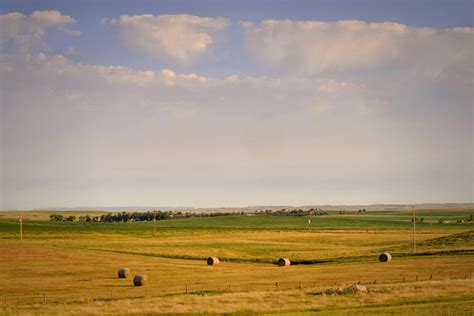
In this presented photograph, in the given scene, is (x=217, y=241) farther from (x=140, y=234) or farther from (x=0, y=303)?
(x=0, y=303)

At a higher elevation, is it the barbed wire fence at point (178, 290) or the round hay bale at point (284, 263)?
the barbed wire fence at point (178, 290)

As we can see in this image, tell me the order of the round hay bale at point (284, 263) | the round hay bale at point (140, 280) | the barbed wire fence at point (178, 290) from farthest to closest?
1. the round hay bale at point (284, 263)
2. the round hay bale at point (140, 280)
3. the barbed wire fence at point (178, 290)

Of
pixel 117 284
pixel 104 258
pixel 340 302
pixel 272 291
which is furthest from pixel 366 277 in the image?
pixel 104 258

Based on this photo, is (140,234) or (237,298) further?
(140,234)

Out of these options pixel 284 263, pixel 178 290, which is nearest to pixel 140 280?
pixel 178 290

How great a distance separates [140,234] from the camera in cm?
12038

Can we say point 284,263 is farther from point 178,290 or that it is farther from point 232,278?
point 178,290

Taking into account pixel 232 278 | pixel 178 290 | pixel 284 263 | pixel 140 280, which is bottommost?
pixel 284 263

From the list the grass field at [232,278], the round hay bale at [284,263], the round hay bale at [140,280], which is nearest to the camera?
the grass field at [232,278]

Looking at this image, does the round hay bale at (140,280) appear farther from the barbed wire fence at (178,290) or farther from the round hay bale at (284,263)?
the round hay bale at (284,263)

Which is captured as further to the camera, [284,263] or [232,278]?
[284,263]

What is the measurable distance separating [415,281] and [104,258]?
125ft

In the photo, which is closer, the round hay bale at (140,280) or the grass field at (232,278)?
the grass field at (232,278)

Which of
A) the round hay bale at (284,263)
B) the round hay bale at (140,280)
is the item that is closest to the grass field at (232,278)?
the round hay bale at (140,280)
